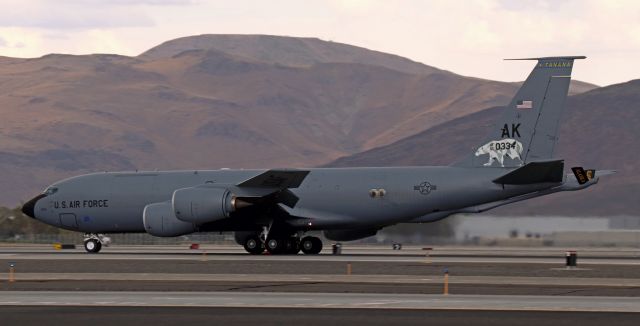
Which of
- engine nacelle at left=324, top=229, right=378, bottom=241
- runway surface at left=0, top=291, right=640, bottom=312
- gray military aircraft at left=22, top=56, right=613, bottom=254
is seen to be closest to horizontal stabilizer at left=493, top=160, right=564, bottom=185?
gray military aircraft at left=22, top=56, right=613, bottom=254

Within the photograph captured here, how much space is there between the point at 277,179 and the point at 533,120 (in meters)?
11.2

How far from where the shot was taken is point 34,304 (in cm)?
2938

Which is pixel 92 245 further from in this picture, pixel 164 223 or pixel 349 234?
pixel 349 234

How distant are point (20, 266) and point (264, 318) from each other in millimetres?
23176

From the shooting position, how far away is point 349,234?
188 ft

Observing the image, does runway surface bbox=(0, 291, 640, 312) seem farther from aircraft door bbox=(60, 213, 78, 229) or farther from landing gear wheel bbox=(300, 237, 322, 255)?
aircraft door bbox=(60, 213, 78, 229)

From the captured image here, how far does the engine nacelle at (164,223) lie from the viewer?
54384 millimetres

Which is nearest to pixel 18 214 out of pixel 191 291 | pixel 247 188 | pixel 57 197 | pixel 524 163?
pixel 57 197

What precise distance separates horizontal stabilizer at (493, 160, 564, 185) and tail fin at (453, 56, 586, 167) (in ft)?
5.81

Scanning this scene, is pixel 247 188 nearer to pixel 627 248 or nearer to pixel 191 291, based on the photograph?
pixel 191 291

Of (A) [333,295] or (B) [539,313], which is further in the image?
(A) [333,295]

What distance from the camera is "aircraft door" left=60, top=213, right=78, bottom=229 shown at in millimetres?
58906

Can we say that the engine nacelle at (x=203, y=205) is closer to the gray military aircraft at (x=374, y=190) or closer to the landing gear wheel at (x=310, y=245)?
the gray military aircraft at (x=374, y=190)

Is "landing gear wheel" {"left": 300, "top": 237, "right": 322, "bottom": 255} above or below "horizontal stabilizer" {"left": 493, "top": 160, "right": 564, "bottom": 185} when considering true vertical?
below
